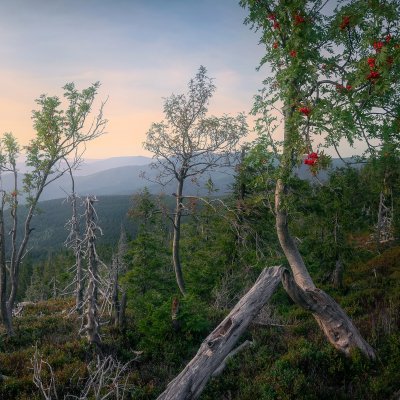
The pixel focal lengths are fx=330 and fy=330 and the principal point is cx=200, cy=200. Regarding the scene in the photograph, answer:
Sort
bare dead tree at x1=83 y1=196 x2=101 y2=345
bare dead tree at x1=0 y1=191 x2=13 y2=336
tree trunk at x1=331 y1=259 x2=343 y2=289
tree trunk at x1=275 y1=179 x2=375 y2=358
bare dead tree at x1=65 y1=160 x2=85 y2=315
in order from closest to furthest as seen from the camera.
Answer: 1. tree trunk at x1=275 y1=179 x2=375 y2=358
2. bare dead tree at x1=83 y1=196 x2=101 y2=345
3. bare dead tree at x1=65 y1=160 x2=85 y2=315
4. bare dead tree at x1=0 y1=191 x2=13 y2=336
5. tree trunk at x1=331 y1=259 x2=343 y2=289

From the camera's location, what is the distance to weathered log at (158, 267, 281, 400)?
5426 millimetres

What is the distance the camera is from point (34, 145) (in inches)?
475

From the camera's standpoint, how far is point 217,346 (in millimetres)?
6000

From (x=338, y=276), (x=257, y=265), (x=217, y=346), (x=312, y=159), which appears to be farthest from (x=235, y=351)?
(x=338, y=276)

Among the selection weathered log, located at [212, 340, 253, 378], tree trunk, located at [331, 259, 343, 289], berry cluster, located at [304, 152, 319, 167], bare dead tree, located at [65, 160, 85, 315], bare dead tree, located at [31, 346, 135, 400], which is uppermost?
berry cluster, located at [304, 152, 319, 167]

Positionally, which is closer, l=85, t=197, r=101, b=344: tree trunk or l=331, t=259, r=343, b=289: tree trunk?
l=85, t=197, r=101, b=344: tree trunk

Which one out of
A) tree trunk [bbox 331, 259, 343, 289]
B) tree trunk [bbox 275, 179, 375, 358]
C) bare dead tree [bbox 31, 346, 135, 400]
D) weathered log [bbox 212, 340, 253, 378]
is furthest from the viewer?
tree trunk [bbox 331, 259, 343, 289]

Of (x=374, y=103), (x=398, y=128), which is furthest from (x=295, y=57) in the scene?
(x=398, y=128)

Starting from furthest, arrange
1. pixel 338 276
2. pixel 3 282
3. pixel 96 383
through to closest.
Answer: pixel 338 276 < pixel 3 282 < pixel 96 383

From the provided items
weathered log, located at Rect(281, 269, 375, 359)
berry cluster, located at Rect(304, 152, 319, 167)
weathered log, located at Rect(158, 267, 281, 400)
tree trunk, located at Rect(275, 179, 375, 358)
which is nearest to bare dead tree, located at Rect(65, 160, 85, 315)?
weathered log, located at Rect(158, 267, 281, 400)

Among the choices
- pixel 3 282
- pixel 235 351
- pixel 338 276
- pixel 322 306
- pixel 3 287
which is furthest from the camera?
pixel 338 276

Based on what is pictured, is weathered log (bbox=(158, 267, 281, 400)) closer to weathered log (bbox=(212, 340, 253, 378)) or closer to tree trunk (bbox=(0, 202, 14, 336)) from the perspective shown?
weathered log (bbox=(212, 340, 253, 378))

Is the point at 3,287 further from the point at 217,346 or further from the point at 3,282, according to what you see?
the point at 217,346

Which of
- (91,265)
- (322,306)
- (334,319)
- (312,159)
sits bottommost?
(334,319)
